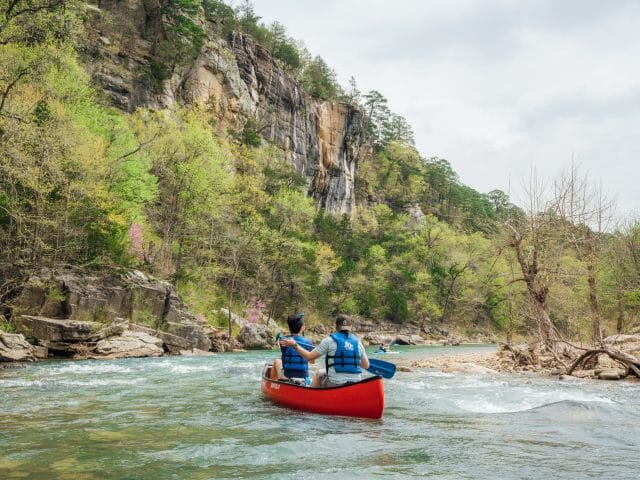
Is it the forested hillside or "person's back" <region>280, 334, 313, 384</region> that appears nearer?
"person's back" <region>280, 334, 313, 384</region>

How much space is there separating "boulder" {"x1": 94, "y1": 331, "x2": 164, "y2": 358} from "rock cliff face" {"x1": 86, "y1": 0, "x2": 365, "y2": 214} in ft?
80.3

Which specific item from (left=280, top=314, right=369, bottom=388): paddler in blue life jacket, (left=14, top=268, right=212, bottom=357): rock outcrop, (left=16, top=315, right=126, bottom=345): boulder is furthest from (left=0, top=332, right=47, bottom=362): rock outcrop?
(left=280, top=314, right=369, bottom=388): paddler in blue life jacket

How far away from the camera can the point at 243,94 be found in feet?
176

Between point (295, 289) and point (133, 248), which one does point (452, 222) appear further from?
point (133, 248)

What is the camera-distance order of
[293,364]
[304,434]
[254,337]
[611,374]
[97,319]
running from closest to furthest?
[304,434] → [293,364] → [611,374] → [97,319] → [254,337]

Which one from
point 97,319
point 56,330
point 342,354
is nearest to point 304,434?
point 342,354

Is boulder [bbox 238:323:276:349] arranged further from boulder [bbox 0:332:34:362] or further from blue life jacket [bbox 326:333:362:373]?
blue life jacket [bbox 326:333:362:373]

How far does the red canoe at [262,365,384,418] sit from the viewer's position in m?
7.81

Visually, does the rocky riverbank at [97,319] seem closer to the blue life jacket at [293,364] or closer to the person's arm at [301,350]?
the blue life jacket at [293,364]

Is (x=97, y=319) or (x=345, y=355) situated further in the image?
(x=97, y=319)

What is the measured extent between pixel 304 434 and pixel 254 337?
2304cm

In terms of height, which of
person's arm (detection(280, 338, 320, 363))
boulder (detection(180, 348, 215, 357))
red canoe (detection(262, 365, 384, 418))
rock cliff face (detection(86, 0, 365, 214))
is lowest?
boulder (detection(180, 348, 215, 357))

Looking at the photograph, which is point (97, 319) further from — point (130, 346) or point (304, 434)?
point (304, 434)

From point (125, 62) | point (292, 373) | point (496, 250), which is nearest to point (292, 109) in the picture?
point (125, 62)
